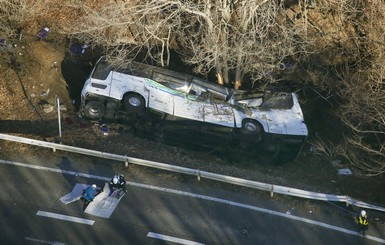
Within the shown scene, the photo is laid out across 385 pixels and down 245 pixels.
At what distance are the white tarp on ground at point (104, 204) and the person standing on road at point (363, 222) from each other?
18.3 ft

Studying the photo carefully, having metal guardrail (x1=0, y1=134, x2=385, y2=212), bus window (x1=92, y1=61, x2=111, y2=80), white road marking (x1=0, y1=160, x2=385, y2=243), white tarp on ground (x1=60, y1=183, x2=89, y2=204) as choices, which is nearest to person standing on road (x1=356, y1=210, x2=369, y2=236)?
white road marking (x1=0, y1=160, x2=385, y2=243)

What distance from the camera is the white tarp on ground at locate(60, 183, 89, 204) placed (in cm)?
1155

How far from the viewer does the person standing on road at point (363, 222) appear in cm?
1132

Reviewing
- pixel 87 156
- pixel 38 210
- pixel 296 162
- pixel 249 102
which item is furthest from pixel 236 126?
pixel 38 210

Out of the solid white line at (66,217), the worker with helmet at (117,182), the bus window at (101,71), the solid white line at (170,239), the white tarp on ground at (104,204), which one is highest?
the bus window at (101,71)

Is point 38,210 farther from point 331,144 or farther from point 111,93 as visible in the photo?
point 331,144

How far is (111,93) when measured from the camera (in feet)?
47.6

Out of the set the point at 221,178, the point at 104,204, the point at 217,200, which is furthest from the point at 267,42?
the point at 104,204

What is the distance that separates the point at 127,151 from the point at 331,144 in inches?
255

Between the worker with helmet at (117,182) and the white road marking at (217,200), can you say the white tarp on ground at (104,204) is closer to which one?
the worker with helmet at (117,182)

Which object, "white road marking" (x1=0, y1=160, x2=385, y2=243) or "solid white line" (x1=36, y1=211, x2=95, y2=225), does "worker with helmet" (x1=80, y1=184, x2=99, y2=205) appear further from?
"white road marking" (x1=0, y1=160, x2=385, y2=243)

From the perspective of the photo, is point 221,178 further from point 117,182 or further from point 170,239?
point 117,182

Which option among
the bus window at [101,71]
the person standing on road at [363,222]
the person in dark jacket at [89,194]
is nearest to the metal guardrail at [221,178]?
the person standing on road at [363,222]

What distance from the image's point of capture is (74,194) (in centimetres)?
1171
